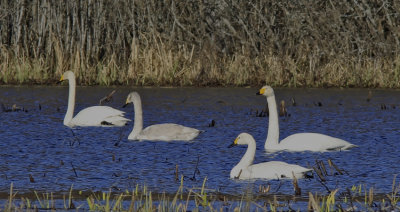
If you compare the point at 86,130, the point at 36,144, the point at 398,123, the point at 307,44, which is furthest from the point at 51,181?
the point at 307,44

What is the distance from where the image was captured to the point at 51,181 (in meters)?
8.39

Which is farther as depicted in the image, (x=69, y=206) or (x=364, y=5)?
(x=364, y=5)

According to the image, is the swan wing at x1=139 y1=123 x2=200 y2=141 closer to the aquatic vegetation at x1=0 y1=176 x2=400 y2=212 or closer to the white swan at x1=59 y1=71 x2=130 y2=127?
the white swan at x1=59 y1=71 x2=130 y2=127

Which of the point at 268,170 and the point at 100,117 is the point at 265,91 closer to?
the point at 100,117

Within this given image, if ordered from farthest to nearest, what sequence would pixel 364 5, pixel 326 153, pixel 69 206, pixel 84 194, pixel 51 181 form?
pixel 364 5
pixel 326 153
pixel 51 181
pixel 84 194
pixel 69 206

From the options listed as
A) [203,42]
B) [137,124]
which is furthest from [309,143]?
[203,42]

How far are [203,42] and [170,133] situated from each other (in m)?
10.7

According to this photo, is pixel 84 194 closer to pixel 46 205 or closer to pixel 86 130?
pixel 46 205

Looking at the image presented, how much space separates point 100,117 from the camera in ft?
44.8

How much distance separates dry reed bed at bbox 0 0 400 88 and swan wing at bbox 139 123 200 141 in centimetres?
812

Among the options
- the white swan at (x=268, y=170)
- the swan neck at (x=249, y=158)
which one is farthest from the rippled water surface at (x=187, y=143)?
the swan neck at (x=249, y=158)

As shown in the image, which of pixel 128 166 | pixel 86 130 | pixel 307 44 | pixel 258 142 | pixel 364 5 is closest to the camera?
pixel 128 166

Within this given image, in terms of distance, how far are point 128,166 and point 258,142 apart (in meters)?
2.96

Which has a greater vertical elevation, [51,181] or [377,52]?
[377,52]
